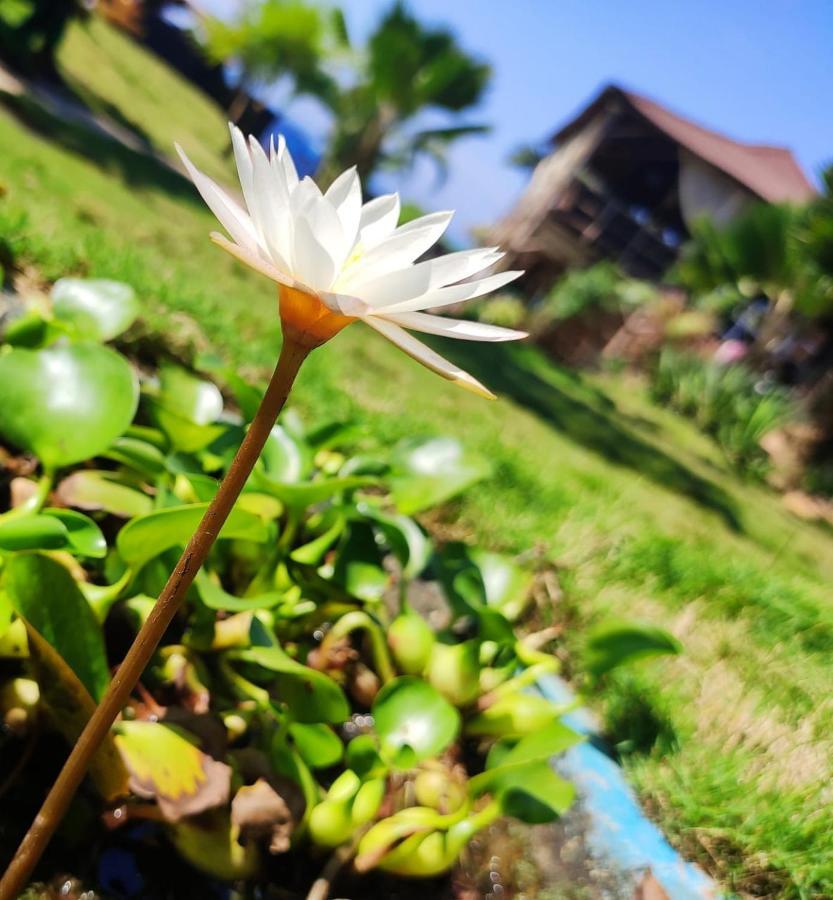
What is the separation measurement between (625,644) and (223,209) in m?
0.95

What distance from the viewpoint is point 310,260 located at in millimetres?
508

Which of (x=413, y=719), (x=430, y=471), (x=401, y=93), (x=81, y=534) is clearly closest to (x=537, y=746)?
(x=413, y=719)

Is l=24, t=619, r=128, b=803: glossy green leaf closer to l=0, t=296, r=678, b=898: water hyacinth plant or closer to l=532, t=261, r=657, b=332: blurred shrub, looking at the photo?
l=0, t=296, r=678, b=898: water hyacinth plant

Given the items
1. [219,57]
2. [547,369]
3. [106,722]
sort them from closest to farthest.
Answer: [106,722] → [547,369] → [219,57]

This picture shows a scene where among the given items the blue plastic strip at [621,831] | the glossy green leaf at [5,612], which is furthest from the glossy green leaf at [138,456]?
the blue plastic strip at [621,831]

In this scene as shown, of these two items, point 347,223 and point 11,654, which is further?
point 11,654

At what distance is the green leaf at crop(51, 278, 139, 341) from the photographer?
134 cm

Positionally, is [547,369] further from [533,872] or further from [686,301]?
[533,872]

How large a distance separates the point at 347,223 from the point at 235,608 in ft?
1.60

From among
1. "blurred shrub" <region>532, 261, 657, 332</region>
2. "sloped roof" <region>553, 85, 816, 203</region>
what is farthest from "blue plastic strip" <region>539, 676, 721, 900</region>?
"sloped roof" <region>553, 85, 816, 203</region>

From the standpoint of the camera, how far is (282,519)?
133 cm

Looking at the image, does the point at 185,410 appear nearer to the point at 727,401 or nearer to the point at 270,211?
the point at 270,211

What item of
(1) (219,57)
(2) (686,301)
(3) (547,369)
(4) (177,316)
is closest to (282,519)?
(4) (177,316)

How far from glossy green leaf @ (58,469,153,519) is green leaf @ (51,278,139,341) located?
0.36 meters
